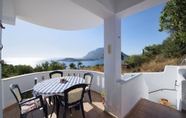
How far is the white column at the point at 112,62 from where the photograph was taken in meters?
1.87

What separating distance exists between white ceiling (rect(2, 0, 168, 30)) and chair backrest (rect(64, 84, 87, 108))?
5.19 ft

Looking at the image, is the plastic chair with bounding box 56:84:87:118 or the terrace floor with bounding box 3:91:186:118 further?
the terrace floor with bounding box 3:91:186:118

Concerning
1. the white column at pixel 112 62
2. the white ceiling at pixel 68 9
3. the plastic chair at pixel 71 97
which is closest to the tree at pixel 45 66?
the white ceiling at pixel 68 9

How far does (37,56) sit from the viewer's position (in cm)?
570

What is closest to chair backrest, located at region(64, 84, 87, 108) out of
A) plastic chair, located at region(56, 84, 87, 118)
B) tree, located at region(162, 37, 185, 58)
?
plastic chair, located at region(56, 84, 87, 118)

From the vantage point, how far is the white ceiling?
157cm

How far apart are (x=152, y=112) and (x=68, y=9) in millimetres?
3369

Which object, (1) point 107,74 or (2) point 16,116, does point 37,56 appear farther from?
(1) point 107,74

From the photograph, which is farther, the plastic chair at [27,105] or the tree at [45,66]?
the tree at [45,66]

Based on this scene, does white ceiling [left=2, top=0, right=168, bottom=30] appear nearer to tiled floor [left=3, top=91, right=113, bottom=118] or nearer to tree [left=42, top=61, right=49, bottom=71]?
tiled floor [left=3, top=91, right=113, bottom=118]

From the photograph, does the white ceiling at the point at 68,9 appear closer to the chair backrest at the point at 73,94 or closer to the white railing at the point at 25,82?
the chair backrest at the point at 73,94

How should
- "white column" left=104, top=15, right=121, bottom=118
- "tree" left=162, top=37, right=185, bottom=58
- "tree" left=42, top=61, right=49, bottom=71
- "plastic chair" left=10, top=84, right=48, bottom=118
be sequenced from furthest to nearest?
"tree" left=162, top=37, right=185, bottom=58, "tree" left=42, top=61, right=49, bottom=71, "white column" left=104, top=15, right=121, bottom=118, "plastic chair" left=10, top=84, right=48, bottom=118

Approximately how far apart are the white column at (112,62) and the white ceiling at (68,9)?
0.85ft

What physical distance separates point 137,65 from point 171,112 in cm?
484
